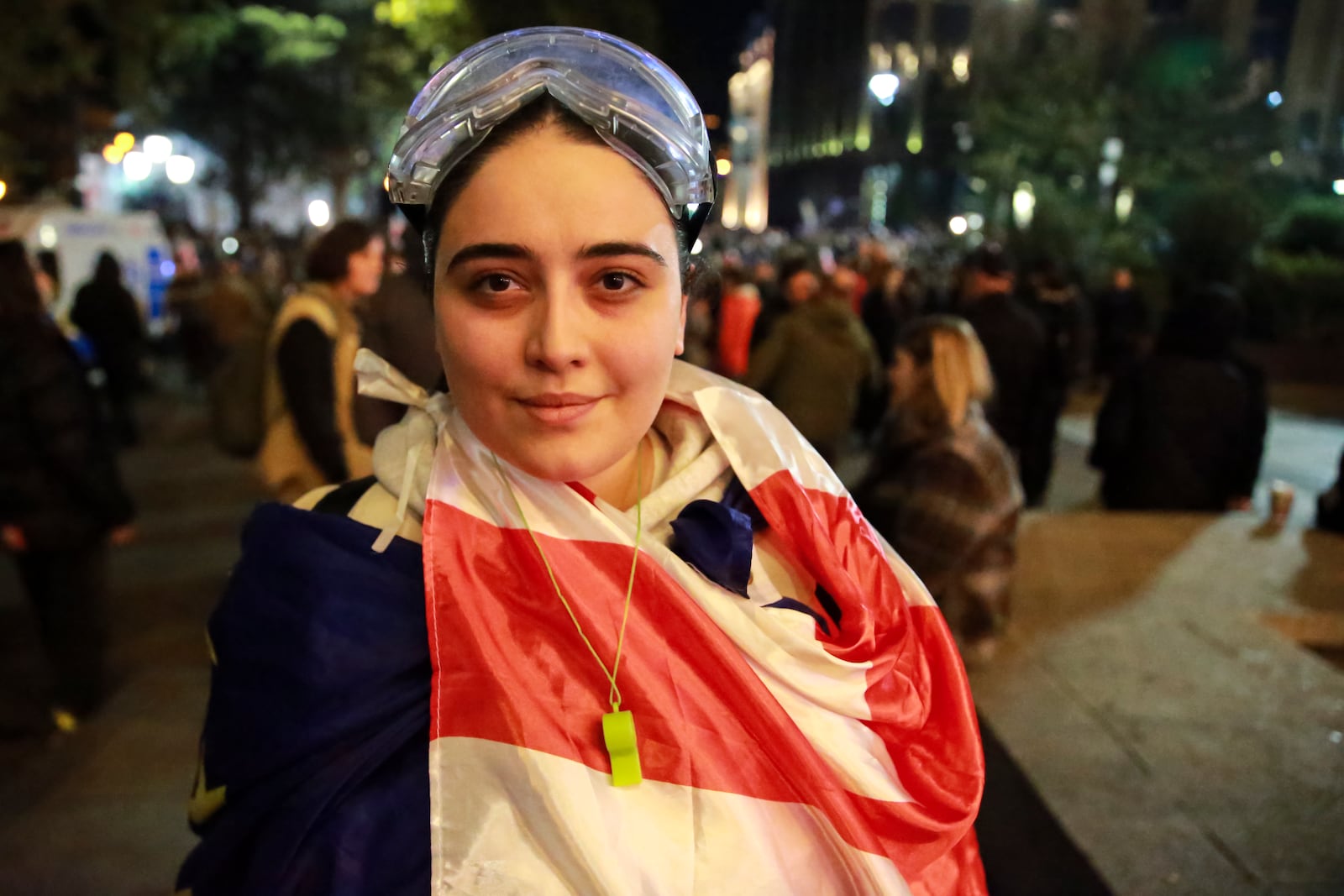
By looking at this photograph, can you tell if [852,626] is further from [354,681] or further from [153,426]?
[153,426]

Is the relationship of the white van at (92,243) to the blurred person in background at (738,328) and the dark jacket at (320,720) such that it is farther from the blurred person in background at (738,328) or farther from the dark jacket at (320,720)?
the dark jacket at (320,720)

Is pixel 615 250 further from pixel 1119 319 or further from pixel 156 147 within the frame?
pixel 156 147

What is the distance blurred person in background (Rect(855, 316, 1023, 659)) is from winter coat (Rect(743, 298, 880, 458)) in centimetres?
215

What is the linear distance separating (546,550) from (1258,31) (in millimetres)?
33657

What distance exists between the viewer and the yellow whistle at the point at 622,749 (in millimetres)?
1279

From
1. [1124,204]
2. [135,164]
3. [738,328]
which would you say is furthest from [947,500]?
[135,164]

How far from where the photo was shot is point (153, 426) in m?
12.2

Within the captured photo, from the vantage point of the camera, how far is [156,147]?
2627 cm

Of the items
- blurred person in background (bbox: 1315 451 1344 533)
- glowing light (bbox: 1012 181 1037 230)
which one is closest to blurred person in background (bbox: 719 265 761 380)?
blurred person in background (bbox: 1315 451 1344 533)

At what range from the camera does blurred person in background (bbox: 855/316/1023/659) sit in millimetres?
4504

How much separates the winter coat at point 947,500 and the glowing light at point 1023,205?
15581 millimetres

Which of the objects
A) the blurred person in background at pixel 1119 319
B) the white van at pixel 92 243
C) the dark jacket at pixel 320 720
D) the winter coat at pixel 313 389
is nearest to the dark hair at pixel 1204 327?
the winter coat at pixel 313 389

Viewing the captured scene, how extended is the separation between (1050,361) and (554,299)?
23.3ft

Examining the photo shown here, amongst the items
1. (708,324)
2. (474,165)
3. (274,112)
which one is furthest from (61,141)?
(474,165)
